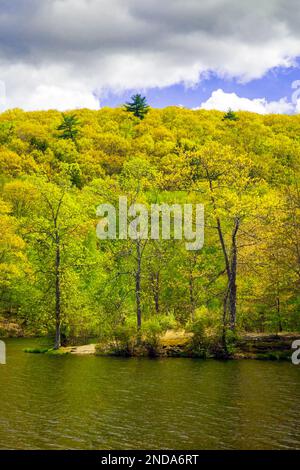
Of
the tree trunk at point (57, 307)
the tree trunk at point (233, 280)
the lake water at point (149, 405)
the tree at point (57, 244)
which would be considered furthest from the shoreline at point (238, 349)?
the tree at point (57, 244)

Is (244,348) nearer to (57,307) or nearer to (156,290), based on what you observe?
(156,290)

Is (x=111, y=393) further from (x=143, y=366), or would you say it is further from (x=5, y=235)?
(x=5, y=235)

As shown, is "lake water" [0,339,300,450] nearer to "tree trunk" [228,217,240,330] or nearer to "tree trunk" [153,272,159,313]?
"tree trunk" [228,217,240,330]

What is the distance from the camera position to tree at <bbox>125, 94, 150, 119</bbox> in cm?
13759

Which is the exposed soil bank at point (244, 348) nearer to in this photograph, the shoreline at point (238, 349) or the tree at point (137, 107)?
the shoreline at point (238, 349)

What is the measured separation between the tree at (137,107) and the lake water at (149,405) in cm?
11506

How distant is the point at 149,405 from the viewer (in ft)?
64.2

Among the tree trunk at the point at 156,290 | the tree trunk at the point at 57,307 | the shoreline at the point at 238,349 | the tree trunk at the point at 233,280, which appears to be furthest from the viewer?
the tree trunk at the point at 156,290

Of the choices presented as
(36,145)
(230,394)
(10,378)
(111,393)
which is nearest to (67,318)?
(10,378)

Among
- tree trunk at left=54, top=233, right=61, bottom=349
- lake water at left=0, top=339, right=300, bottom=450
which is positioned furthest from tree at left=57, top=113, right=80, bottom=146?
lake water at left=0, top=339, right=300, bottom=450

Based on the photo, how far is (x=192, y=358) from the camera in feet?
107

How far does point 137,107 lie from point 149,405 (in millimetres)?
125827

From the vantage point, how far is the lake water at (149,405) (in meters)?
15.2

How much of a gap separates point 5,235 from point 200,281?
60.3 ft
